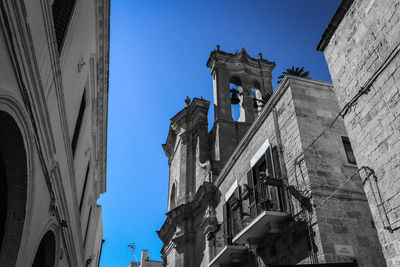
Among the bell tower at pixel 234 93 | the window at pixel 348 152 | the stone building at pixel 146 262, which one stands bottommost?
the window at pixel 348 152

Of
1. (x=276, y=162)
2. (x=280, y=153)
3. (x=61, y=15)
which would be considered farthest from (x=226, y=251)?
(x=61, y=15)

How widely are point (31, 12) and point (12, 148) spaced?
1890 mm

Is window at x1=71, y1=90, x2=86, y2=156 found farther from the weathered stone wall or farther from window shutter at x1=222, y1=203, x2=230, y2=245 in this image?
the weathered stone wall

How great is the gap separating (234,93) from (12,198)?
57.9ft

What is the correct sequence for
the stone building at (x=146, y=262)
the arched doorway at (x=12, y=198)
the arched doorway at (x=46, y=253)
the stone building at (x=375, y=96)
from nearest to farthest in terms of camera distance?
1. the arched doorway at (x=12, y=198)
2. the stone building at (x=375, y=96)
3. the arched doorway at (x=46, y=253)
4. the stone building at (x=146, y=262)

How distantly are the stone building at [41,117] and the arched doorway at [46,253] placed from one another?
0.07ft

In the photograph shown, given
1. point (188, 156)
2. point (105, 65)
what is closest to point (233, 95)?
point (188, 156)

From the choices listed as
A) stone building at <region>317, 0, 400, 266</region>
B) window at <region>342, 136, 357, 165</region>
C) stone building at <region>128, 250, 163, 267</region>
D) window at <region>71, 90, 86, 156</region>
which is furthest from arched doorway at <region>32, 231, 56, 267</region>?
stone building at <region>128, 250, 163, 267</region>

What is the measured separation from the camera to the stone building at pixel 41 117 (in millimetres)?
4246

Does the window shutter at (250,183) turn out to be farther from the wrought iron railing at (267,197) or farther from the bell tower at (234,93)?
the bell tower at (234,93)

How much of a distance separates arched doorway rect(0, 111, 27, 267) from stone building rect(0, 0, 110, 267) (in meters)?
0.01

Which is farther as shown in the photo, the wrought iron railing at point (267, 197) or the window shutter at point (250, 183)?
the window shutter at point (250, 183)

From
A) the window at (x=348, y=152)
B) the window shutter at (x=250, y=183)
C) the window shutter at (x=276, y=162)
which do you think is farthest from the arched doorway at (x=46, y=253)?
the window at (x=348, y=152)

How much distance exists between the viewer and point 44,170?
231 inches
